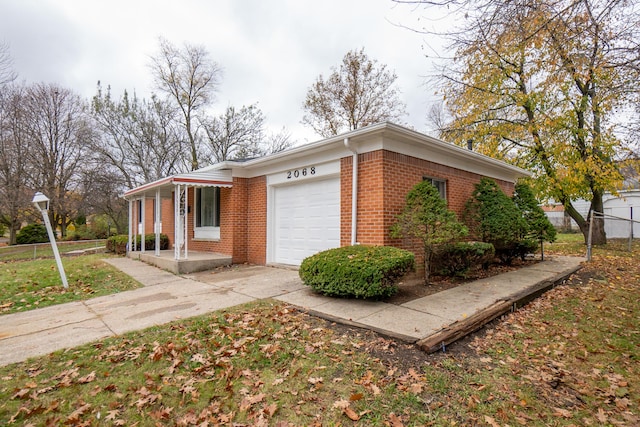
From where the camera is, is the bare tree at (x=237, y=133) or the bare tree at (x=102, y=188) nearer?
the bare tree at (x=102, y=188)

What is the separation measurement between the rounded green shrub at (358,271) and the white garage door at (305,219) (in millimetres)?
1818

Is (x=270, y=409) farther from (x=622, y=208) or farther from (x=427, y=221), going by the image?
(x=622, y=208)

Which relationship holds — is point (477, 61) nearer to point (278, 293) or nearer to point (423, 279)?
point (423, 279)

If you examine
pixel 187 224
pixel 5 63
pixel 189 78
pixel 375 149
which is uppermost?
pixel 189 78

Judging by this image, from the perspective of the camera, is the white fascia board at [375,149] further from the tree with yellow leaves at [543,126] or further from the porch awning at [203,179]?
the tree with yellow leaves at [543,126]

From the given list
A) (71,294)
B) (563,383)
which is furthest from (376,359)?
(71,294)

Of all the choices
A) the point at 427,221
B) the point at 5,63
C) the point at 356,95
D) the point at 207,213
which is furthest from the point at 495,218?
the point at 356,95

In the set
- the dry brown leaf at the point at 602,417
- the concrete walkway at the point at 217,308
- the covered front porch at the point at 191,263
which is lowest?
the dry brown leaf at the point at 602,417

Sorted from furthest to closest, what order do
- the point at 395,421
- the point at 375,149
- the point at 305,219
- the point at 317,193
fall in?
the point at 305,219
the point at 317,193
the point at 375,149
the point at 395,421

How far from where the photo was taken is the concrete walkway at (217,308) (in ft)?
13.0

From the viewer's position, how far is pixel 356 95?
21062mm

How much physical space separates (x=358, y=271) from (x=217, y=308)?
7.57 ft

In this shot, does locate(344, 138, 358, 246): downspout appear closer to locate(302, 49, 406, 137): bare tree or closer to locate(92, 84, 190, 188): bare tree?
locate(302, 49, 406, 137): bare tree

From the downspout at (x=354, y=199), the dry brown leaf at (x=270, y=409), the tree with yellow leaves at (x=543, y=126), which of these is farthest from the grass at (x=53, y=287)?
the tree with yellow leaves at (x=543, y=126)
